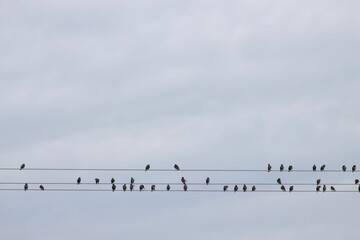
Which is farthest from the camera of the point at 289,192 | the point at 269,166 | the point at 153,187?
the point at 269,166

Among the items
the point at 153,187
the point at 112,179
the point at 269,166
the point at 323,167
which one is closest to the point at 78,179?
the point at 112,179

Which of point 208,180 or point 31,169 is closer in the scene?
point 31,169

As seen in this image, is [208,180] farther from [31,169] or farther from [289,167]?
[31,169]

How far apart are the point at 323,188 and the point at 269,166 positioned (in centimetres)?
475

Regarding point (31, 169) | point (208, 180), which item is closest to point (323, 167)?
point (208, 180)

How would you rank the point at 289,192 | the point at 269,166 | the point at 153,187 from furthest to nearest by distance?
1. the point at 269,166
2. the point at 153,187
3. the point at 289,192

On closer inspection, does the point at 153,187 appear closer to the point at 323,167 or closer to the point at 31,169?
the point at 323,167

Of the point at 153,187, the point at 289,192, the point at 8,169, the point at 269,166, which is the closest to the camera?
the point at 8,169

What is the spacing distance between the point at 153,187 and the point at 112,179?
5.87 meters

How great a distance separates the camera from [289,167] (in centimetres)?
5222

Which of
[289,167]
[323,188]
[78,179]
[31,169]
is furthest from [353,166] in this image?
[31,169]

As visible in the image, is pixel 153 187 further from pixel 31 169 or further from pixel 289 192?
pixel 31 169

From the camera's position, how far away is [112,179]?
61531 mm

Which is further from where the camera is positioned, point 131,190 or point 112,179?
point 112,179
